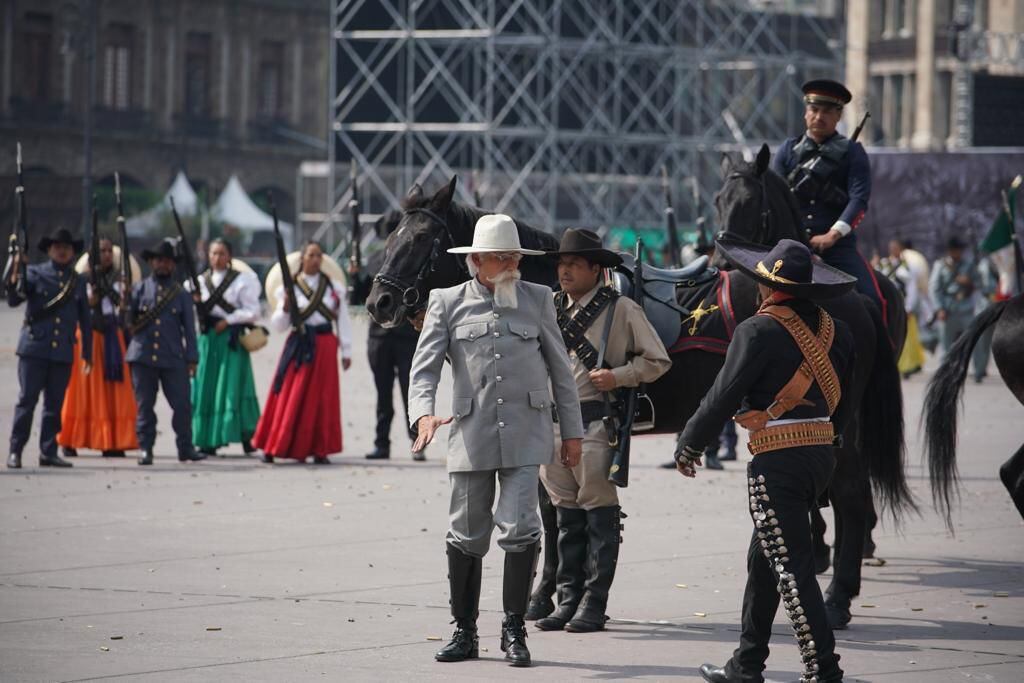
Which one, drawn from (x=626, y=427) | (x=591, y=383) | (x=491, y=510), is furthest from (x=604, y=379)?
(x=491, y=510)

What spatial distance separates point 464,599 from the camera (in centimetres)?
721

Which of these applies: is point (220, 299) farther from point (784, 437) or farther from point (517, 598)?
point (784, 437)

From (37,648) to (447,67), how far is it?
1387 inches

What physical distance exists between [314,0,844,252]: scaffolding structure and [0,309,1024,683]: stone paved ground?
26222 millimetres

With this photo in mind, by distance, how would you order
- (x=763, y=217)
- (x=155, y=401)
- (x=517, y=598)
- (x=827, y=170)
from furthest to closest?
(x=155, y=401), (x=827, y=170), (x=763, y=217), (x=517, y=598)

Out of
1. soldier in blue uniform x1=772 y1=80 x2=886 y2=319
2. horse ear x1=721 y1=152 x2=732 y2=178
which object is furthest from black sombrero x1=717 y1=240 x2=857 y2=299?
soldier in blue uniform x1=772 y1=80 x2=886 y2=319

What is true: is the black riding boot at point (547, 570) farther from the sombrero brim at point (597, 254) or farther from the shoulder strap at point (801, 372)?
the shoulder strap at point (801, 372)

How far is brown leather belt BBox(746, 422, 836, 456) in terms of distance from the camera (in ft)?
21.5

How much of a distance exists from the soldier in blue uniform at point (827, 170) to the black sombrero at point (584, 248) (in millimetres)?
1786

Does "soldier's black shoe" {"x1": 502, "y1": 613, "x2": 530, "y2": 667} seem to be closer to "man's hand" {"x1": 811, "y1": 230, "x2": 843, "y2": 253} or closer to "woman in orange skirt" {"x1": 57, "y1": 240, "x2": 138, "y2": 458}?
"man's hand" {"x1": 811, "y1": 230, "x2": 843, "y2": 253}

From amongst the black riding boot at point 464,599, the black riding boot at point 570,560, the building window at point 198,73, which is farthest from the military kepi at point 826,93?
the building window at point 198,73

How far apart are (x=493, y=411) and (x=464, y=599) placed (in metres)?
0.76

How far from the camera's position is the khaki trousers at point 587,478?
803 cm

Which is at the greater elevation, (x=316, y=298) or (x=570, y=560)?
(x=316, y=298)
